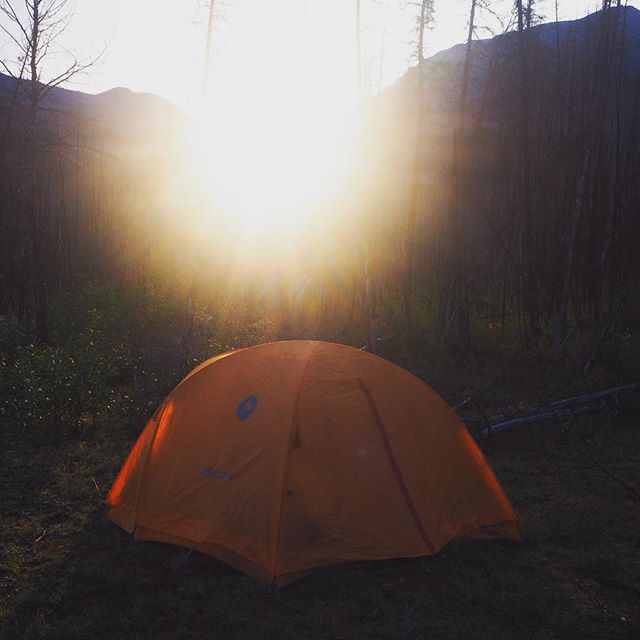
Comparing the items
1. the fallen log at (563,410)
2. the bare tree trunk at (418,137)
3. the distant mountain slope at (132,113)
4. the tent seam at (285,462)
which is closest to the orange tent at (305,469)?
the tent seam at (285,462)

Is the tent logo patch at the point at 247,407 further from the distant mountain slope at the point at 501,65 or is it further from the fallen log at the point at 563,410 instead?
the distant mountain slope at the point at 501,65

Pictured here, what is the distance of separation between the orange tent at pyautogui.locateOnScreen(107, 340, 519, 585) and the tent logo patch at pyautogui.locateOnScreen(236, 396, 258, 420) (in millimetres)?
12

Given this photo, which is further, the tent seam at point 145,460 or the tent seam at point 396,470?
the tent seam at point 145,460

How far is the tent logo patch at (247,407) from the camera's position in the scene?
515 cm

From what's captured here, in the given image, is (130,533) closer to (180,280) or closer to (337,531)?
(337,531)

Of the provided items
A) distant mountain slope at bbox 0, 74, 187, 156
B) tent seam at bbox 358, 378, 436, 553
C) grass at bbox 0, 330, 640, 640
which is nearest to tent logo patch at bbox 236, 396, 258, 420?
tent seam at bbox 358, 378, 436, 553

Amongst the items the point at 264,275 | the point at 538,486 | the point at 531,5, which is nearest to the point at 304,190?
the point at 264,275

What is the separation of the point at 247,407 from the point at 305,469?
0.74 metres

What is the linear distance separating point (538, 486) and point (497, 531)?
1629mm

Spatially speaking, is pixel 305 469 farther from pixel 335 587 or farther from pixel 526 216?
pixel 526 216

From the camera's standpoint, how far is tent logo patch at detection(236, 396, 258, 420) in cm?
515

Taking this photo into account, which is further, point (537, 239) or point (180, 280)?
point (180, 280)

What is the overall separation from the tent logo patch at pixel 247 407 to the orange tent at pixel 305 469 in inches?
0.5

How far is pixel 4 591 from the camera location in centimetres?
434
